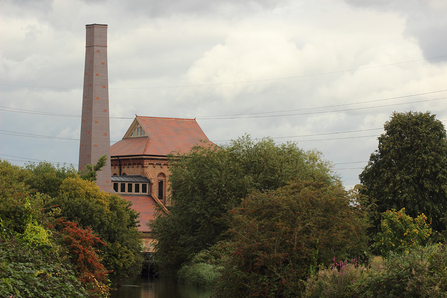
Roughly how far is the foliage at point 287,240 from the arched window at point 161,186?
47040 millimetres

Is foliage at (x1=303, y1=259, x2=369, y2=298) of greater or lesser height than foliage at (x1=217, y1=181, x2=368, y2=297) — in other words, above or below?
below

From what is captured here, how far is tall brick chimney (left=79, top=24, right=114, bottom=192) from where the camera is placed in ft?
163

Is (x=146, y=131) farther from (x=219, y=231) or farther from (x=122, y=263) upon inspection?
(x=122, y=263)

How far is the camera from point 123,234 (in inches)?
1241

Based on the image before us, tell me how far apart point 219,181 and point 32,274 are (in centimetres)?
2311

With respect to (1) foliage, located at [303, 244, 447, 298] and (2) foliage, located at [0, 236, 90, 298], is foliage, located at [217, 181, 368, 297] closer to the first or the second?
(1) foliage, located at [303, 244, 447, 298]

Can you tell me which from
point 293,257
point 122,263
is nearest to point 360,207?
point 293,257

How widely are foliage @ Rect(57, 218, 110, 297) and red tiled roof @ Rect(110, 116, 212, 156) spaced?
156 feet

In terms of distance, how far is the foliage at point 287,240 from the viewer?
1880cm

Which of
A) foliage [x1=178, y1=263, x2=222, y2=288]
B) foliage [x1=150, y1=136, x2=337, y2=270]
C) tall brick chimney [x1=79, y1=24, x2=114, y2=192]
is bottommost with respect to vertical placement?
foliage [x1=178, y1=263, x2=222, y2=288]

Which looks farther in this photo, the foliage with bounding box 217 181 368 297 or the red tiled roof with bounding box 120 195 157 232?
the red tiled roof with bounding box 120 195 157 232

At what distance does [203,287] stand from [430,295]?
23304 mm

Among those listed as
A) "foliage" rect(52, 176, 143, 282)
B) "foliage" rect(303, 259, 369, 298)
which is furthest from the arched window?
"foliage" rect(303, 259, 369, 298)

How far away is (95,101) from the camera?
50.0 meters
